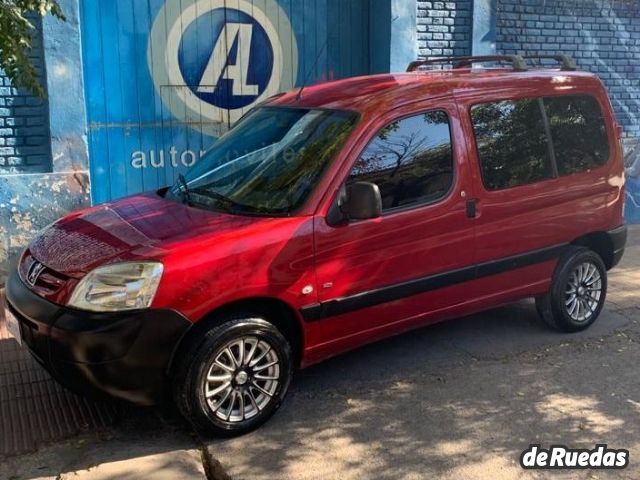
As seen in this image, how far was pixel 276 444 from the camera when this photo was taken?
3.73 m

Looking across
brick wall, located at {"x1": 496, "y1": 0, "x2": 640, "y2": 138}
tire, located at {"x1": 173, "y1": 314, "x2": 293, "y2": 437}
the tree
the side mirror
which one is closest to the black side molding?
tire, located at {"x1": 173, "y1": 314, "x2": 293, "y2": 437}

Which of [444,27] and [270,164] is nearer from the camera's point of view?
[270,164]

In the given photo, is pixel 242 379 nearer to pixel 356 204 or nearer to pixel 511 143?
pixel 356 204

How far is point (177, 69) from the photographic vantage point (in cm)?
741

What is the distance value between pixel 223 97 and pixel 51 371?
470 centimetres

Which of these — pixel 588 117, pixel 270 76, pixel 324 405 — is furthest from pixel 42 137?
pixel 588 117

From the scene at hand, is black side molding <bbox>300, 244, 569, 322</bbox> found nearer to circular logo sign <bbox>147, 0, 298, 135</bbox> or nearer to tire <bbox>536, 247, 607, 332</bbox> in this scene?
tire <bbox>536, 247, 607, 332</bbox>

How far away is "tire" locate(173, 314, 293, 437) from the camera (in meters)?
3.55

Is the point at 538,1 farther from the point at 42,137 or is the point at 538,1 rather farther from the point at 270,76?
the point at 42,137

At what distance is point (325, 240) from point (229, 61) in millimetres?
4393

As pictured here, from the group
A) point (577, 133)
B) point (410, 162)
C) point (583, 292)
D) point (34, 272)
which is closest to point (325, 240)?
point (410, 162)

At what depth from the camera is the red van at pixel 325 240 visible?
3473mm

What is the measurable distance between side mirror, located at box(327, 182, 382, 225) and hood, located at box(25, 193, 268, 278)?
42 centimetres

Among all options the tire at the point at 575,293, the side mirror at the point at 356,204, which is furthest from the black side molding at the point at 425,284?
the side mirror at the point at 356,204
